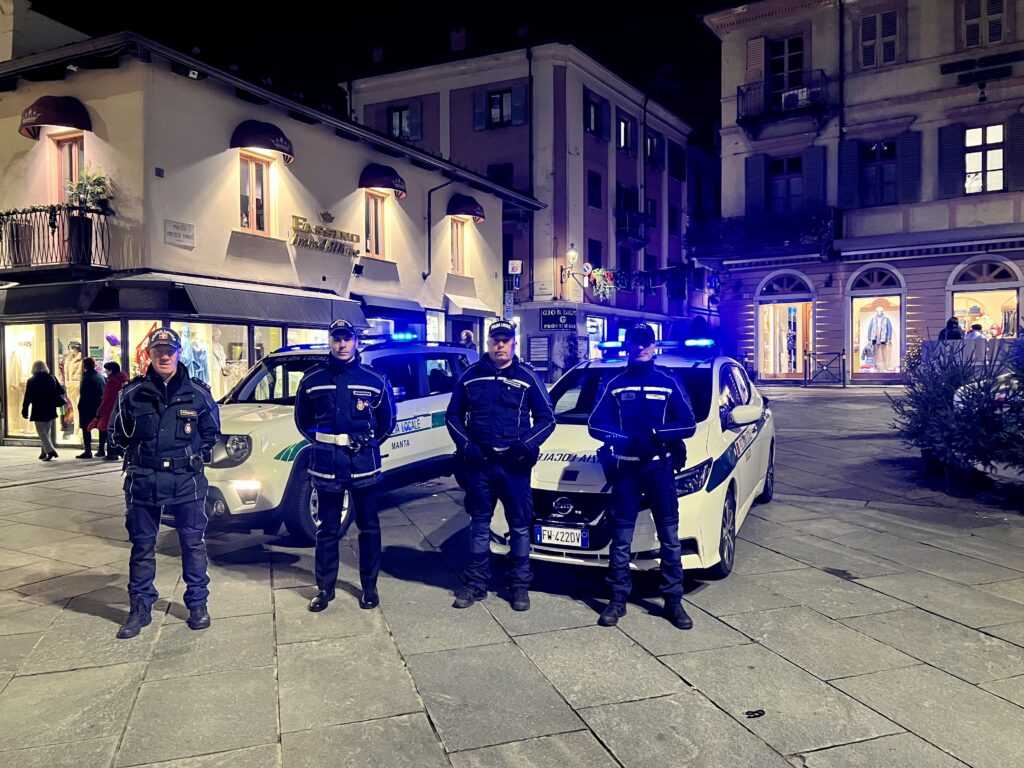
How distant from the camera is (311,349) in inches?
328

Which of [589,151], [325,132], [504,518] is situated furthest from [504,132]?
[504,518]

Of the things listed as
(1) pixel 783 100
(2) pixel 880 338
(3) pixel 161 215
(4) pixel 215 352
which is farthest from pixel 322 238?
(2) pixel 880 338

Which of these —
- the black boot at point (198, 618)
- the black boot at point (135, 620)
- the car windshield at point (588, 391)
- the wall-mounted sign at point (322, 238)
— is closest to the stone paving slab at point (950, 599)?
the car windshield at point (588, 391)

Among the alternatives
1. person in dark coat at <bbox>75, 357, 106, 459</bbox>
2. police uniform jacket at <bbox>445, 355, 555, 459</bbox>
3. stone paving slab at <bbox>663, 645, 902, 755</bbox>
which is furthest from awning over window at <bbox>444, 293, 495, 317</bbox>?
stone paving slab at <bbox>663, 645, 902, 755</bbox>

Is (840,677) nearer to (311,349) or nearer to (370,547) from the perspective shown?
(370,547)

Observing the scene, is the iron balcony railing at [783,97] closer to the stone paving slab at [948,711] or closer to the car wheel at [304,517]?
the car wheel at [304,517]

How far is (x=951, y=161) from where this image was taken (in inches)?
973

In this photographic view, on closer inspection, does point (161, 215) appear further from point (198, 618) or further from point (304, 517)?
point (198, 618)

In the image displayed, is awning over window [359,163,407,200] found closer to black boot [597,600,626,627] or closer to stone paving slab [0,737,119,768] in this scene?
black boot [597,600,626,627]

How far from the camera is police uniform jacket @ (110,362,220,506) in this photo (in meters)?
4.86

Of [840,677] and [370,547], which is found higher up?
[370,547]

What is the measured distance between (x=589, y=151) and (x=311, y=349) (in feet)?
88.8

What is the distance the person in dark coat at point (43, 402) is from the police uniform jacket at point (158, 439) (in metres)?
10.1

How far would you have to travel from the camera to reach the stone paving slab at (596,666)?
385 centimetres
